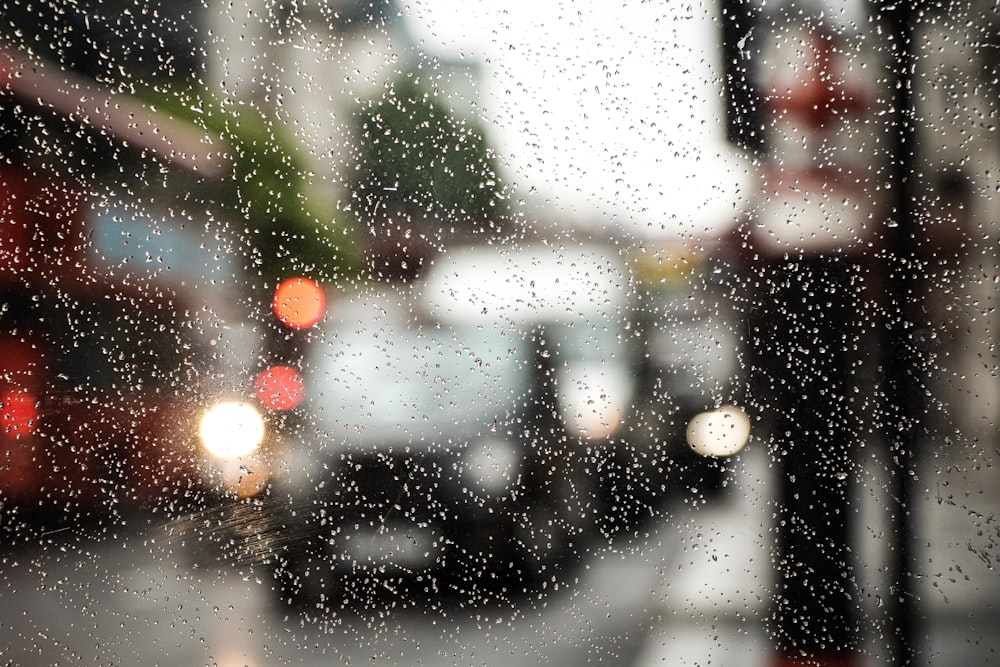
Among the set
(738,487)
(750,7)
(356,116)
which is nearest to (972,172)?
(750,7)

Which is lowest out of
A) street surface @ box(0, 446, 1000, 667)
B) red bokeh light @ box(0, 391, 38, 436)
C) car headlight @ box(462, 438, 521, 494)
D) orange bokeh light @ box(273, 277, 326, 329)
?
street surface @ box(0, 446, 1000, 667)

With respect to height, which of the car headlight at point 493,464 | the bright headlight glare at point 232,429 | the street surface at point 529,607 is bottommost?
the street surface at point 529,607

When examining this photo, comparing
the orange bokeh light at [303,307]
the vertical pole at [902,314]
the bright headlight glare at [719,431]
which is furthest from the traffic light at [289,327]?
the vertical pole at [902,314]

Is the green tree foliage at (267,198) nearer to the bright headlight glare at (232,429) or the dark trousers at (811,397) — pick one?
the bright headlight glare at (232,429)

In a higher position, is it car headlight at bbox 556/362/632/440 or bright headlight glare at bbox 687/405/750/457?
car headlight at bbox 556/362/632/440

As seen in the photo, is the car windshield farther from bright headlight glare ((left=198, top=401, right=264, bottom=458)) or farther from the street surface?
the street surface

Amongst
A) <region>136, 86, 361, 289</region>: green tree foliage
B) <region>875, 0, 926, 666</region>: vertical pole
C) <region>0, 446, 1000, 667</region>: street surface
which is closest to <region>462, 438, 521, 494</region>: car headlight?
<region>0, 446, 1000, 667</region>: street surface

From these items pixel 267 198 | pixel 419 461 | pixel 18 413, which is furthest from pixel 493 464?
pixel 18 413

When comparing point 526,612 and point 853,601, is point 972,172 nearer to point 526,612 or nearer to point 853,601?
point 853,601
